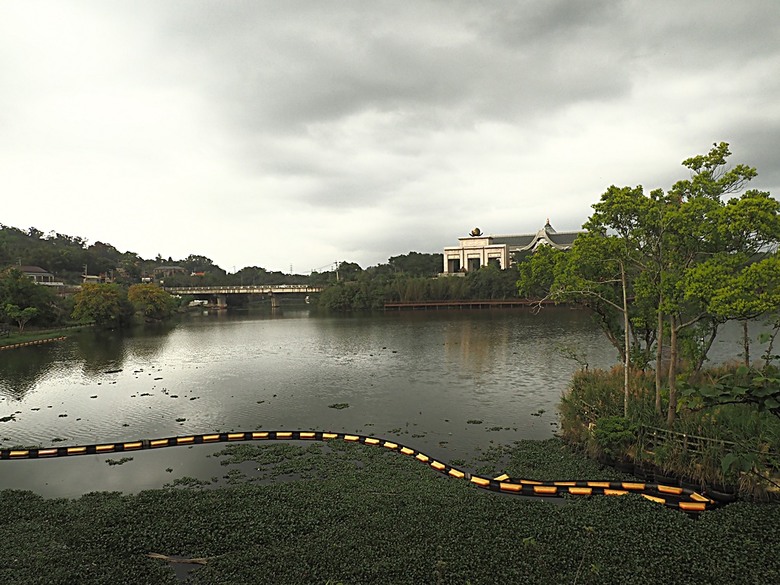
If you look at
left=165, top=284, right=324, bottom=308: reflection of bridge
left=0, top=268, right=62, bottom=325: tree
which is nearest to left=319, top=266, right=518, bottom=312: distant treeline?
left=165, top=284, right=324, bottom=308: reflection of bridge

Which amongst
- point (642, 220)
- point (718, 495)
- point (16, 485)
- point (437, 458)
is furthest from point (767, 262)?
point (16, 485)

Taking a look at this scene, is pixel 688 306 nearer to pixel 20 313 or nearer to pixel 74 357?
pixel 74 357

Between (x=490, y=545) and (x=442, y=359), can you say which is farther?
(x=442, y=359)

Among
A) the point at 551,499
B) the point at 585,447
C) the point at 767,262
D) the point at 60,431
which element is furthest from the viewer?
the point at 60,431

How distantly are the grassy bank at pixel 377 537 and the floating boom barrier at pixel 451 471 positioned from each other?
574 millimetres

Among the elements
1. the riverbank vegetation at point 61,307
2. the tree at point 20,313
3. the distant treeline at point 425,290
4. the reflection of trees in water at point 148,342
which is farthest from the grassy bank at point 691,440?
the distant treeline at point 425,290

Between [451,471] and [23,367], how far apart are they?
35.9 metres

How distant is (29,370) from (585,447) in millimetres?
37103

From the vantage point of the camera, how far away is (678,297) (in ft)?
42.5

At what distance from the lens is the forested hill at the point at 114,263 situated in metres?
99.6

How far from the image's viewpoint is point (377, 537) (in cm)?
945

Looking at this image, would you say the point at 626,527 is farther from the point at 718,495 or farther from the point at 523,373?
the point at 523,373

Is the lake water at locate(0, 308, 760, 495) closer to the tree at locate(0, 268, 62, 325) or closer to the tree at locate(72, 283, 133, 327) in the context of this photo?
the tree at locate(0, 268, 62, 325)

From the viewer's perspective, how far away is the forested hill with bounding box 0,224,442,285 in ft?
327
